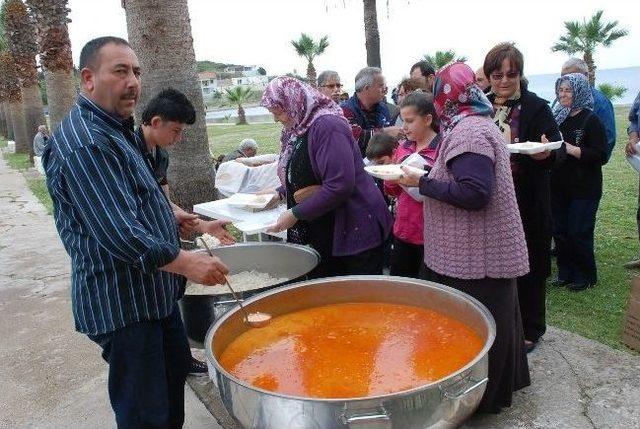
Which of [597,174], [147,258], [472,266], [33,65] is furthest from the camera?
[33,65]

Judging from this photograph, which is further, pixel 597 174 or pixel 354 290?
pixel 597 174

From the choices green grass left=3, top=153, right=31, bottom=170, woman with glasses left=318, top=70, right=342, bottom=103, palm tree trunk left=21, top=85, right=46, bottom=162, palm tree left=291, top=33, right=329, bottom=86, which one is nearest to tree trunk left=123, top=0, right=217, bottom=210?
woman with glasses left=318, top=70, right=342, bottom=103

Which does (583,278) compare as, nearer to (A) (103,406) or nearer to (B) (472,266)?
(B) (472,266)

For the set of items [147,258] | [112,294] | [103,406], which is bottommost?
[103,406]

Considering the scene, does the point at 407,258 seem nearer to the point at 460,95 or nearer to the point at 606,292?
the point at 460,95

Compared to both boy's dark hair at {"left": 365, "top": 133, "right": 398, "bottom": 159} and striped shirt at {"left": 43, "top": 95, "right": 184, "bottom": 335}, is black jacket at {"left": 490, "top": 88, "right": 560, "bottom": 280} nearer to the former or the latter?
boy's dark hair at {"left": 365, "top": 133, "right": 398, "bottom": 159}

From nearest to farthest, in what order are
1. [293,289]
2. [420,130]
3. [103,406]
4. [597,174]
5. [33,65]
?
[293,289]
[420,130]
[103,406]
[597,174]
[33,65]

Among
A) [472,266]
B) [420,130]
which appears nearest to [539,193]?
[420,130]

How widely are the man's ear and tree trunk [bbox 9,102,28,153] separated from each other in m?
23.8

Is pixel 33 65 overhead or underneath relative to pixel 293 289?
overhead

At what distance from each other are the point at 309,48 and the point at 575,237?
32.7m

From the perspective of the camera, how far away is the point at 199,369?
3.23m

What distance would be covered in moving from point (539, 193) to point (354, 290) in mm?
1493

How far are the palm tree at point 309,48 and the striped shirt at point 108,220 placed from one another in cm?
3339
